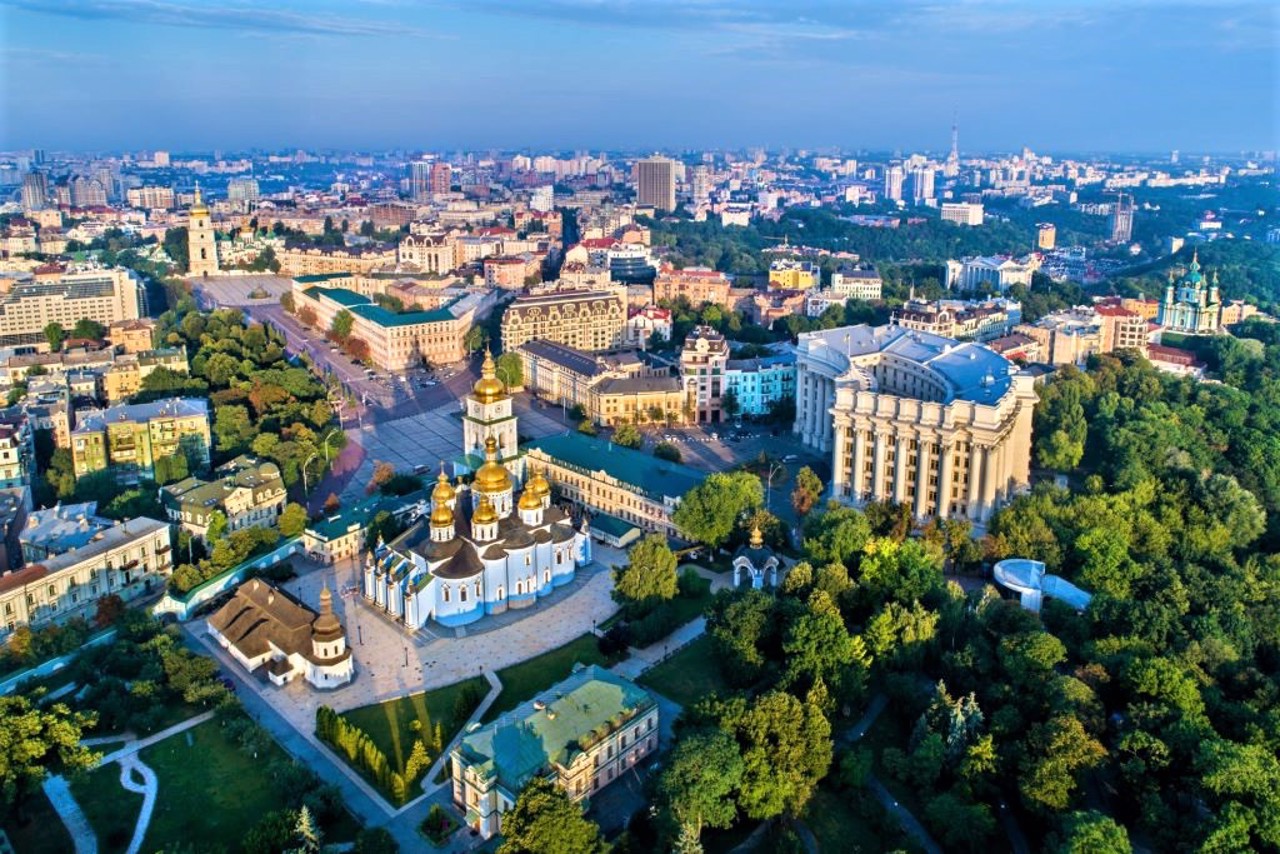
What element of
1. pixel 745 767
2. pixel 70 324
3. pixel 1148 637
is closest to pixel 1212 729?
pixel 1148 637

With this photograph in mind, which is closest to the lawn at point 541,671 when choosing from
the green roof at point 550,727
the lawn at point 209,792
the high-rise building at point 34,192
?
the green roof at point 550,727

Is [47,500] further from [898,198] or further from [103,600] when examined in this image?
[898,198]

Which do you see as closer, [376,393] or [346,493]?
[346,493]

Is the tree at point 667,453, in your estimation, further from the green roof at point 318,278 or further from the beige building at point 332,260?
the beige building at point 332,260

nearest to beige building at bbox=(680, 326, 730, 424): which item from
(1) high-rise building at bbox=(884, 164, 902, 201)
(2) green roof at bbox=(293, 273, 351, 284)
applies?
(2) green roof at bbox=(293, 273, 351, 284)

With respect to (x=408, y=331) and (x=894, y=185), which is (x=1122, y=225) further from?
(x=408, y=331)

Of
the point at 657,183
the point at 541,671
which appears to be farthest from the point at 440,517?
the point at 657,183
